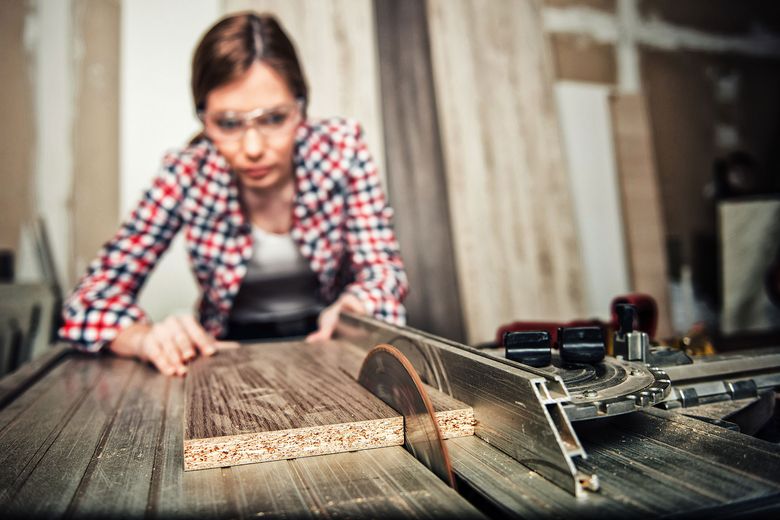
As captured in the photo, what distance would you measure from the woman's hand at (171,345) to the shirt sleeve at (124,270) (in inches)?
3.6

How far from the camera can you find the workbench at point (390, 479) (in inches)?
19.9

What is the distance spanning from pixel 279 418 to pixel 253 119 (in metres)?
0.99

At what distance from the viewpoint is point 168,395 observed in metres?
0.98

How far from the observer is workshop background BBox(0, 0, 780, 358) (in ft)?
9.77

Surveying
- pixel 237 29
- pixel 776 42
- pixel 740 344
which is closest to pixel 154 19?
pixel 237 29

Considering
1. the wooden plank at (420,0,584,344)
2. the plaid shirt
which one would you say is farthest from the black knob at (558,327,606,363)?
the wooden plank at (420,0,584,344)

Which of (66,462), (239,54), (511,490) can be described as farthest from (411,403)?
(239,54)

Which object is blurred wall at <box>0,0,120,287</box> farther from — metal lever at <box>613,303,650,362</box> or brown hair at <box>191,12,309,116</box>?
metal lever at <box>613,303,650,362</box>

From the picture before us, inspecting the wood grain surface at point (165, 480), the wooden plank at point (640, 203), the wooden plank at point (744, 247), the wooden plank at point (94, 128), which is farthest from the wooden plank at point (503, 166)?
the wood grain surface at point (165, 480)

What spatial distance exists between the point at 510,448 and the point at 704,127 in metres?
4.68

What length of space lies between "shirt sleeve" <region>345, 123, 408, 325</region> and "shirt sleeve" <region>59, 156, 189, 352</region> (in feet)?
1.67

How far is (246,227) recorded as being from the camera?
1773mm

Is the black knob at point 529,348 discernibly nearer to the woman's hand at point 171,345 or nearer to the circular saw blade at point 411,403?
the circular saw blade at point 411,403

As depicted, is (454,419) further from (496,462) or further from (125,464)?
(125,464)
